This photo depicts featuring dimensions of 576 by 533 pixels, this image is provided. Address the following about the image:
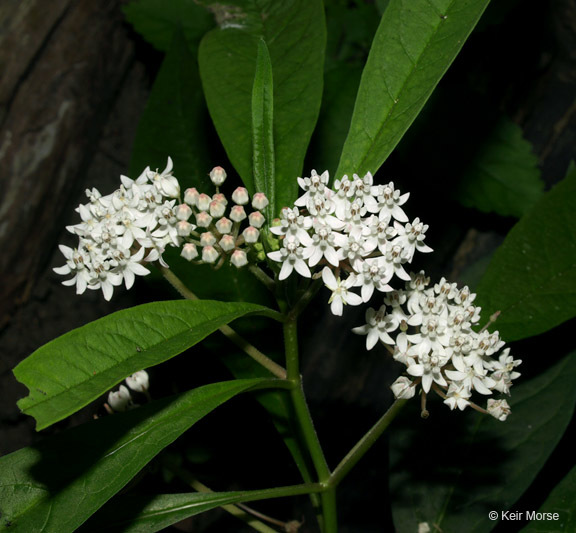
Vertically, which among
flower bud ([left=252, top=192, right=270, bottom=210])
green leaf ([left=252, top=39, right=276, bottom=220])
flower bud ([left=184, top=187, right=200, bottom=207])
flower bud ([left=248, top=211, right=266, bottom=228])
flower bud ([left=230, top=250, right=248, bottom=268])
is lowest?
flower bud ([left=230, top=250, right=248, bottom=268])

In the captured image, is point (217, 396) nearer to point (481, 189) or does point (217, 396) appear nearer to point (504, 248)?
point (504, 248)

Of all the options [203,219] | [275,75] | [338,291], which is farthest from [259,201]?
[275,75]

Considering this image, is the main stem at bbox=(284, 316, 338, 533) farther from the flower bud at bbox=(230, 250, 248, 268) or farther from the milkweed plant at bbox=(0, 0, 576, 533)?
the flower bud at bbox=(230, 250, 248, 268)

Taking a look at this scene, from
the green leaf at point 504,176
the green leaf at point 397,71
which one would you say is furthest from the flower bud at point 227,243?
the green leaf at point 504,176

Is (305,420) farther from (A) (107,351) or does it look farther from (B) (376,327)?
(A) (107,351)

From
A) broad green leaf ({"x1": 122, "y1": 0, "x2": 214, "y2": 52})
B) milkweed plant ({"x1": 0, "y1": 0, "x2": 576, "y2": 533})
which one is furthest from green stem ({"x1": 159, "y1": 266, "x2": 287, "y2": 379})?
broad green leaf ({"x1": 122, "y1": 0, "x2": 214, "y2": 52})

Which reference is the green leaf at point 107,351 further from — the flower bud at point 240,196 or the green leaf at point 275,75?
the green leaf at point 275,75
